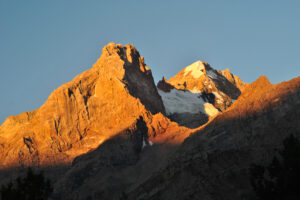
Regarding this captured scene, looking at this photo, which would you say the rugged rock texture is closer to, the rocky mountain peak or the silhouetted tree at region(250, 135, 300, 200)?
the silhouetted tree at region(250, 135, 300, 200)

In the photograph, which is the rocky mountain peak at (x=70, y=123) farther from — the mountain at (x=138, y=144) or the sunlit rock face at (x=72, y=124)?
the mountain at (x=138, y=144)

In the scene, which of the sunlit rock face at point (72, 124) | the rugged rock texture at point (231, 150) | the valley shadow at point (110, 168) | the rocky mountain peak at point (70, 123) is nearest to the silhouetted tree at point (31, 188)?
the rugged rock texture at point (231, 150)

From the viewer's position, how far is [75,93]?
197125 mm

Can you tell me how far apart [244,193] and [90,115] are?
309 ft

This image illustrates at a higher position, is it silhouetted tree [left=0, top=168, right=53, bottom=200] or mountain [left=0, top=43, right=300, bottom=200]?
mountain [left=0, top=43, right=300, bottom=200]

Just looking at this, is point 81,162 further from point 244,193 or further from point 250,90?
point 244,193

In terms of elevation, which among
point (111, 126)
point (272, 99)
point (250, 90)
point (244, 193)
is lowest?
point (244, 193)

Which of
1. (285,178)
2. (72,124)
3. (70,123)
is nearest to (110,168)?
(72,124)

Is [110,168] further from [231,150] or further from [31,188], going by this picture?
[31,188]

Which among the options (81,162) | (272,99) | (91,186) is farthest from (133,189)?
(272,99)

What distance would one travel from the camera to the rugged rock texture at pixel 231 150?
394 ft

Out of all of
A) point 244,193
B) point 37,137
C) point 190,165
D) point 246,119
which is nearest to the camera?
point 244,193

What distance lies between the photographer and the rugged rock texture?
12018 centimetres

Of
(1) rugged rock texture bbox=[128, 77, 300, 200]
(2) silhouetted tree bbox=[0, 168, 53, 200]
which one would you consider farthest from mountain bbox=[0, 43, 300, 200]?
(2) silhouetted tree bbox=[0, 168, 53, 200]
